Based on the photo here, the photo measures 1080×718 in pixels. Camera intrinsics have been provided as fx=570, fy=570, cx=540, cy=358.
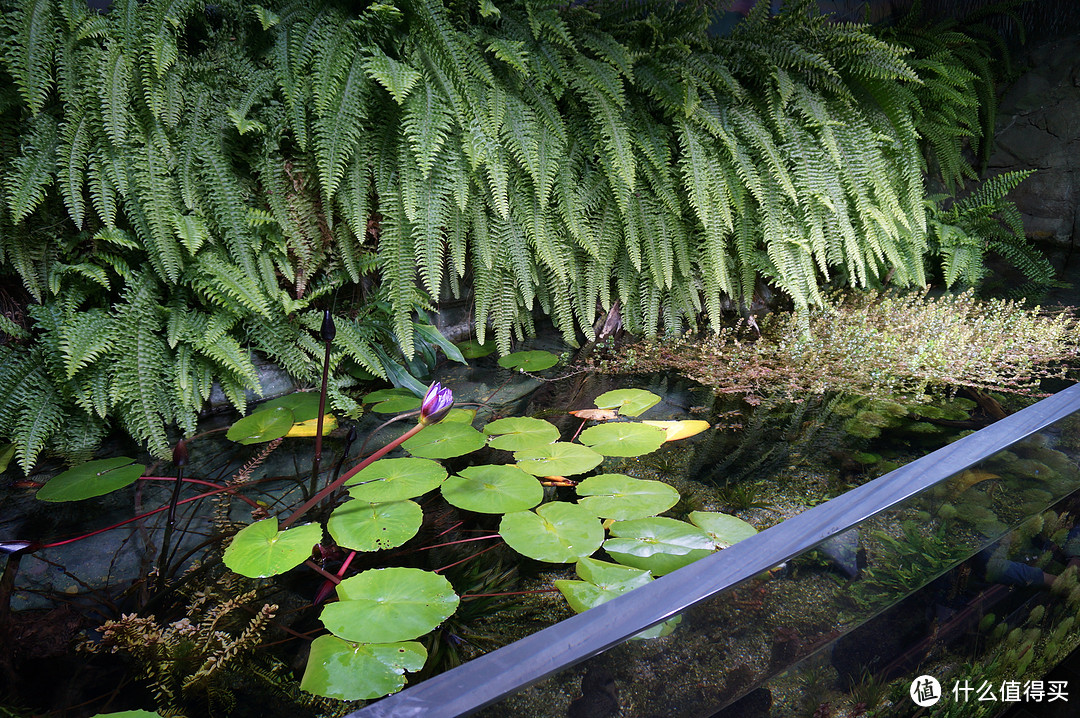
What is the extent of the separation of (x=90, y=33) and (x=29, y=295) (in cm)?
100

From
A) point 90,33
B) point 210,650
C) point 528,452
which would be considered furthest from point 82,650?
point 90,33

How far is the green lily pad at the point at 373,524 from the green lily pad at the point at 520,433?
0.44 metres

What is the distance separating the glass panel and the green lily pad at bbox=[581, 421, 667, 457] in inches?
36.6

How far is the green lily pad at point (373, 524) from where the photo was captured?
4.46ft

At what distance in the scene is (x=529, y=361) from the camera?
2695 mm

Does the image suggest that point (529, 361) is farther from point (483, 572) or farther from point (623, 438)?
point (483, 572)

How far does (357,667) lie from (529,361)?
5.77 ft

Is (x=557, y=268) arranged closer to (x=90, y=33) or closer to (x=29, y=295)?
(x=90, y=33)

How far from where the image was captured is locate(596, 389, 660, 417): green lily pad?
2199mm

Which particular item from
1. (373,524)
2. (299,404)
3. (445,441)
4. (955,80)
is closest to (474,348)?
(299,404)

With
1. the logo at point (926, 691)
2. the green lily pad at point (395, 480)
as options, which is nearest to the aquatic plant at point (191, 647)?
the green lily pad at point (395, 480)

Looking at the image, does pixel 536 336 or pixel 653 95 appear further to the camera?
pixel 536 336

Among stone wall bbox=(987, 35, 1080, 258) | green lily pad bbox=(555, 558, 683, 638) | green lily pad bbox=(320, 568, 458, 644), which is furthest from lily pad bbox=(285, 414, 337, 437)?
stone wall bbox=(987, 35, 1080, 258)

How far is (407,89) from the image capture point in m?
2.04
